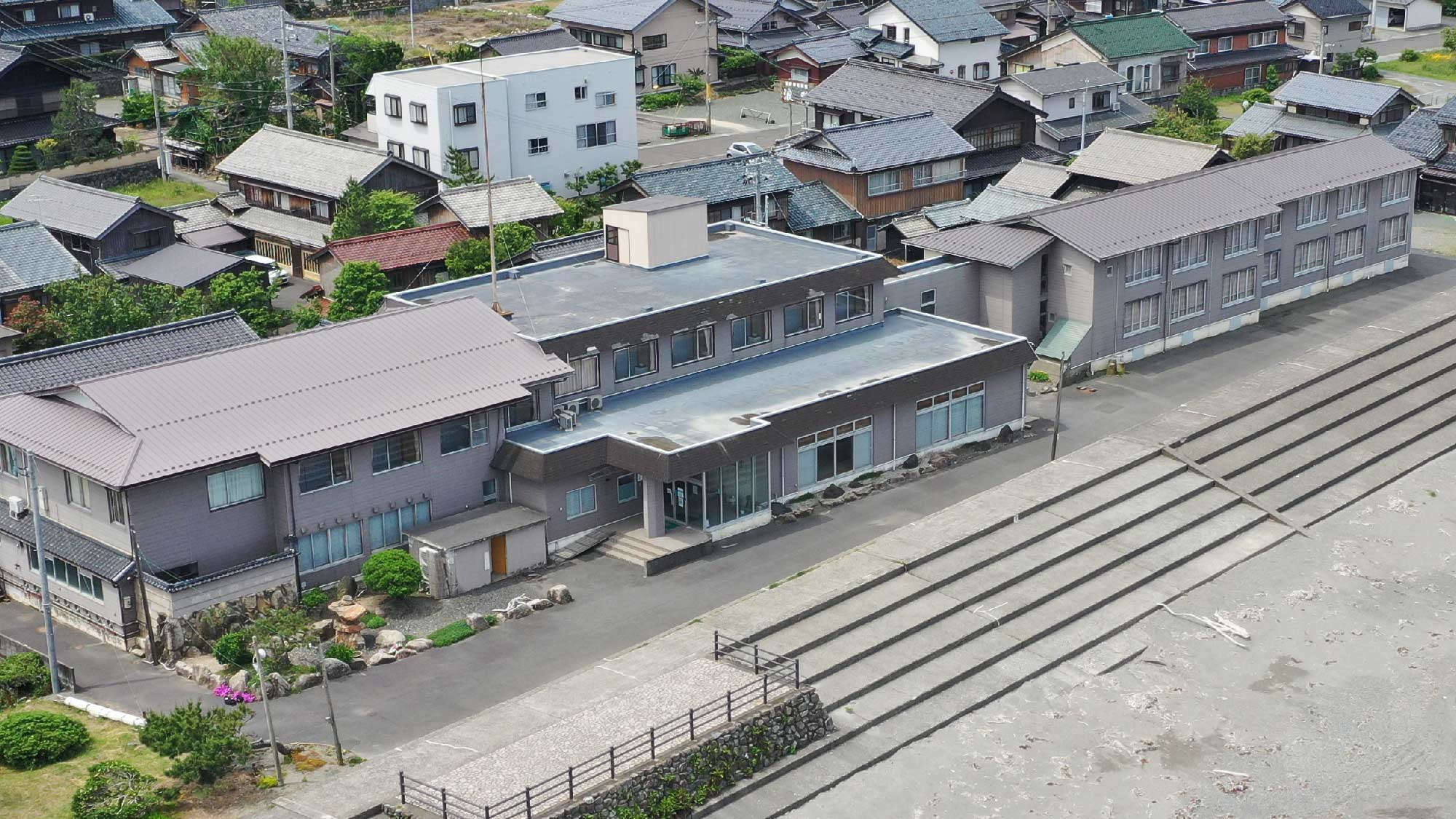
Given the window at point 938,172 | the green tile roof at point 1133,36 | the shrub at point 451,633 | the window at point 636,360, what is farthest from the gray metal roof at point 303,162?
the green tile roof at point 1133,36

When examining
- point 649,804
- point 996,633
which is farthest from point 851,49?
point 649,804

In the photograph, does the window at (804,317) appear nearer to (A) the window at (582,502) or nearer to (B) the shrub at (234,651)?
(A) the window at (582,502)

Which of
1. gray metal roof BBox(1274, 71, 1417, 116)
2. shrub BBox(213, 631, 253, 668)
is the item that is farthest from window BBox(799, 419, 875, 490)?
gray metal roof BBox(1274, 71, 1417, 116)

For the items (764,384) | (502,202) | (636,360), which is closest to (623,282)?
(636,360)

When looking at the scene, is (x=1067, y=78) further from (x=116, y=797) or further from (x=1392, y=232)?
(x=116, y=797)

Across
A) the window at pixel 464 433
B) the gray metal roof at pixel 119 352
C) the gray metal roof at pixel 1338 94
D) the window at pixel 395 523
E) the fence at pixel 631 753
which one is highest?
the gray metal roof at pixel 1338 94

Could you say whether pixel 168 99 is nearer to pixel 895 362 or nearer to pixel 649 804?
pixel 895 362
